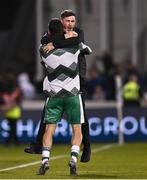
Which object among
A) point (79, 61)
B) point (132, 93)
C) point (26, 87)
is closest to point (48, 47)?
point (79, 61)

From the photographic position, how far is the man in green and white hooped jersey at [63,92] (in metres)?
13.6

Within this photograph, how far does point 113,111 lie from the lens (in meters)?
26.0

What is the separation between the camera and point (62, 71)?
1356 cm

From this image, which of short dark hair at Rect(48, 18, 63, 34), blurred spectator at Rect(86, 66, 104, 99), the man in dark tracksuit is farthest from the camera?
blurred spectator at Rect(86, 66, 104, 99)

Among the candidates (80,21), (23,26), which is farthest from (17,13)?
(80,21)

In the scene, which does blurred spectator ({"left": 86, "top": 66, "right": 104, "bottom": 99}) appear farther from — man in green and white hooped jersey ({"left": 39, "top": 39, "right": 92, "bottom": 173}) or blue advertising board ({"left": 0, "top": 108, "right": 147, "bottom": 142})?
man in green and white hooped jersey ({"left": 39, "top": 39, "right": 92, "bottom": 173})

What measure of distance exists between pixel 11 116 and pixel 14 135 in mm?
543

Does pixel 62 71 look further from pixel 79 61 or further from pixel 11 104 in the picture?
pixel 11 104

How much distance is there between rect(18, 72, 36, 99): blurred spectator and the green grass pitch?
464cm

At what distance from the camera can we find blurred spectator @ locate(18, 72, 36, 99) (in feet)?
97.0

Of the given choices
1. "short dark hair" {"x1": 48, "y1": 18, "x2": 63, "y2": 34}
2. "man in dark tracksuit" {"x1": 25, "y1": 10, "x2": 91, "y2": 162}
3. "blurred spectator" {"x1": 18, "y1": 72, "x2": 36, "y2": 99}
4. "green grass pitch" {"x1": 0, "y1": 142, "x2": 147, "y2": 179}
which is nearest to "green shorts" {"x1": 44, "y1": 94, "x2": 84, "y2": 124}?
"man in dark tracksuit" {"x1": 25, "y1": 10, "x2": 91, "y2": 162}

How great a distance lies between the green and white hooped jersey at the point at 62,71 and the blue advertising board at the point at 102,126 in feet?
38.7

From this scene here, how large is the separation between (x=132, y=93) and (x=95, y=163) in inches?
384

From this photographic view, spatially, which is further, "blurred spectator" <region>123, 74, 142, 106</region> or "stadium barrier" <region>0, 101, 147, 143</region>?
"blurred spectator" <region>123, 74, 142, 106</region>
